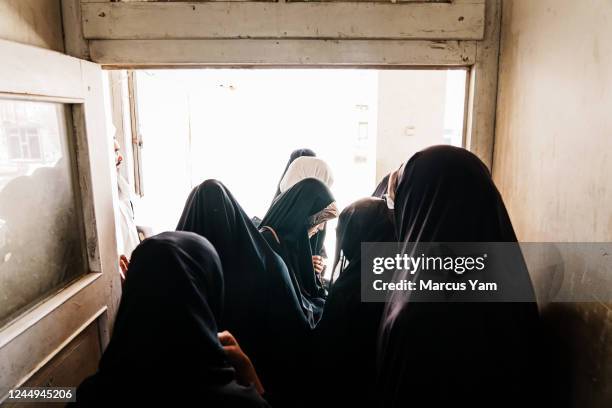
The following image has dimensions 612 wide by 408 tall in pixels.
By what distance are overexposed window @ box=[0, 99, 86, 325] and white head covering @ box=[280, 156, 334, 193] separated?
176 cm

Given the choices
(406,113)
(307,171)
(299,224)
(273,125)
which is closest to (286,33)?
(299,224)

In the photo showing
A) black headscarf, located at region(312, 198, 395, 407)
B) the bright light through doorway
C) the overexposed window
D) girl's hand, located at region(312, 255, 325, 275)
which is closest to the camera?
the overexposed window

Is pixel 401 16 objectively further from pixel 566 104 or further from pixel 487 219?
pixel 487 219

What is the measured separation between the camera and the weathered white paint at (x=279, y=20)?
64.4 inches

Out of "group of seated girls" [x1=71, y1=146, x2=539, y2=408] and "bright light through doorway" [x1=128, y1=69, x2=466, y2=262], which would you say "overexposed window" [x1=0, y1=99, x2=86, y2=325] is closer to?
"group of seated girls" [x1=71, y1=146, x2=539, y2=408]

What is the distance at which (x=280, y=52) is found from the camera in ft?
5.50

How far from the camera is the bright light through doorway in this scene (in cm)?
432

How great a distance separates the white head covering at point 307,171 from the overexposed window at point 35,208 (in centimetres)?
176

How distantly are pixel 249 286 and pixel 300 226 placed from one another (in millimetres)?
634

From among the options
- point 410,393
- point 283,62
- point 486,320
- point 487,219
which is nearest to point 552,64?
point 487,219

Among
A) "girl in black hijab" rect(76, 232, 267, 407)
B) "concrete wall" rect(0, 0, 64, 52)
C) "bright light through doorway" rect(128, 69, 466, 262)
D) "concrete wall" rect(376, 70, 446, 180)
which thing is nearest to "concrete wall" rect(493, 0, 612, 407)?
"bright light through doorway" rect(128, 69, 466, 262)

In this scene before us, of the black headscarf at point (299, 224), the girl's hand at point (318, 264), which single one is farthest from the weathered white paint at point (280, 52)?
the girl's hand at point (318, 264)

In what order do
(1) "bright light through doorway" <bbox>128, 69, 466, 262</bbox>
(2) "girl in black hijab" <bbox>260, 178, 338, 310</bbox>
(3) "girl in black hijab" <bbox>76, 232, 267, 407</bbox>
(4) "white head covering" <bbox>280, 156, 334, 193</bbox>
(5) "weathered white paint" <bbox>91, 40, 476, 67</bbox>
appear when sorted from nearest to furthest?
1. (3) "girl in black hijab" <bbox>76, 232, 267, 407</bbox>
2. (5) "weathered white paint" <bbox>91, 40, 476, 67</bbox>
3. (2) "girl in black hijab" <bbox>260, 178, 338, 310</bbox>
4. (4) "white head covering" <bbox>280, 156, 334, 193</bbox>
5. (1) "bright light through doorway" <bbox>128, 69, 466, 262</bbox>

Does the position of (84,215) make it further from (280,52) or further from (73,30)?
(280,52)
